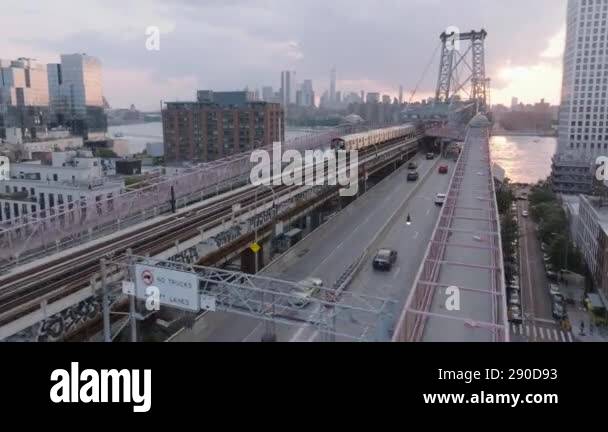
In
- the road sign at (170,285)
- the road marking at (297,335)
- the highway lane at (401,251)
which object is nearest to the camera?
the road sign at (170,285)

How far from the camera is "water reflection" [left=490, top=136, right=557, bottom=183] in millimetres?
44800

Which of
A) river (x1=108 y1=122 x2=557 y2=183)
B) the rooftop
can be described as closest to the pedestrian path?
the rooftop

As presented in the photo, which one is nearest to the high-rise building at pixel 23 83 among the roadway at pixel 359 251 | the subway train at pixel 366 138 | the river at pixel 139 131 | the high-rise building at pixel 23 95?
the high-rise building at pixel 23 95

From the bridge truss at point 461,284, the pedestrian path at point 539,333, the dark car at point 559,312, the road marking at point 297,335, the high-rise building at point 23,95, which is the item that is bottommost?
the pedestrian path at point 539,333

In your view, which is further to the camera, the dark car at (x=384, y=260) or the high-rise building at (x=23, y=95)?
the high-rise building at (x=23, y=95)

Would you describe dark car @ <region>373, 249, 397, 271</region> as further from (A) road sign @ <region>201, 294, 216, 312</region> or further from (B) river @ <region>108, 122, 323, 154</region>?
(B) river @ <region>108, 122, 323, 154</region>

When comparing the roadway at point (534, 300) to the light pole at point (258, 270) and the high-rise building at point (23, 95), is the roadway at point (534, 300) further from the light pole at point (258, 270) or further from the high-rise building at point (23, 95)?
the high-rise building at point (23, 95)

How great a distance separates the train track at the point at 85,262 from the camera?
18.9 feet

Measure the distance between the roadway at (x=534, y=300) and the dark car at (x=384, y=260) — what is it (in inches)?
130

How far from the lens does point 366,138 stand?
2355cm

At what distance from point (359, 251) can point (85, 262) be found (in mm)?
6671

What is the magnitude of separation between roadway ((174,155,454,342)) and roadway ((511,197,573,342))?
3.37 m

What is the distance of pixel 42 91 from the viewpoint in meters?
61.8

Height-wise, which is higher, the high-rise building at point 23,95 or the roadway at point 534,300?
the high-rise building at point 23,95
